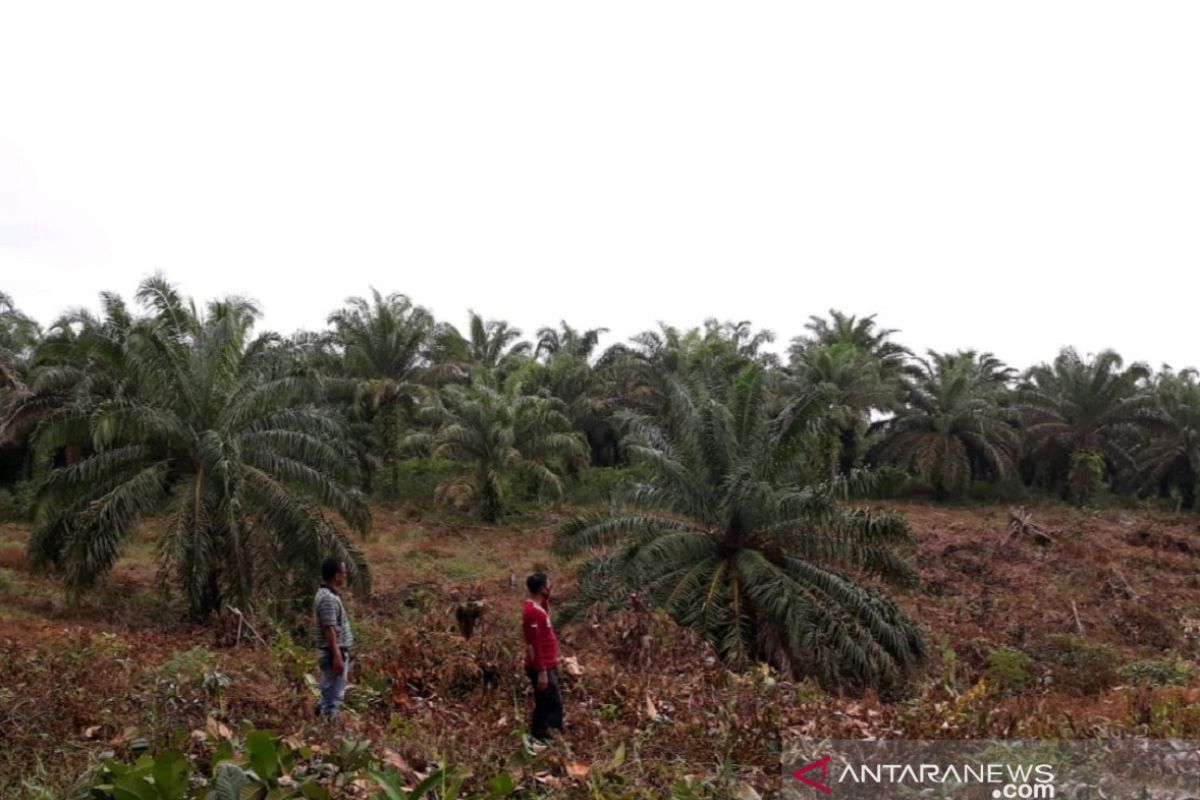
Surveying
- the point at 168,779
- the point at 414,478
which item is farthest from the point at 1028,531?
the point at 168,779

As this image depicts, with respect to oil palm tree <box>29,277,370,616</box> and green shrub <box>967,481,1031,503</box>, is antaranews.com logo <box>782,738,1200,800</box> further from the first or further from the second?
green shrub <box>967,481,1031,503</box>

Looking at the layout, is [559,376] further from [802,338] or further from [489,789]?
[489,789]

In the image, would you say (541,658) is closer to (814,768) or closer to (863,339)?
(814,768)

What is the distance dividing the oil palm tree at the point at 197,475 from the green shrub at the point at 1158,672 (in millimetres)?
11040

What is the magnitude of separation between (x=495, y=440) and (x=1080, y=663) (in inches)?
596

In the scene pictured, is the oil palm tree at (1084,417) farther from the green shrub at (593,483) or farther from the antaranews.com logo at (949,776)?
the antaranews.com logo at (949,776)

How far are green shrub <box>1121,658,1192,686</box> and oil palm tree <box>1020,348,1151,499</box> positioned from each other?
2010 centimetres

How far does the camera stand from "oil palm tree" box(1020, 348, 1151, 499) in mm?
31906

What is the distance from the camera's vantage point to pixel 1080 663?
13609 millimetres

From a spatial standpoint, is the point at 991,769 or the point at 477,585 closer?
the point at 991,769

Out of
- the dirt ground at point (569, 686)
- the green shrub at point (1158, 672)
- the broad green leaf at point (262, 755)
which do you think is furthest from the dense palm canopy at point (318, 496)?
the broad green leaf at point (262, 755)

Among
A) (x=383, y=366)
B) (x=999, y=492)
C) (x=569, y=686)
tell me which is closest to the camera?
(x=569, y=686)

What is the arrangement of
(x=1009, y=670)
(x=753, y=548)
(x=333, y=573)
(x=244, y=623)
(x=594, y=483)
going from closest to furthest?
1. (x=333, y=573)
2. (x=244, y=623)
3. (x=1009, y=670)
4. (x=753, y=548)
5. (x=594, y=483)

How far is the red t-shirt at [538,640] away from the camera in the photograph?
7129 mm
